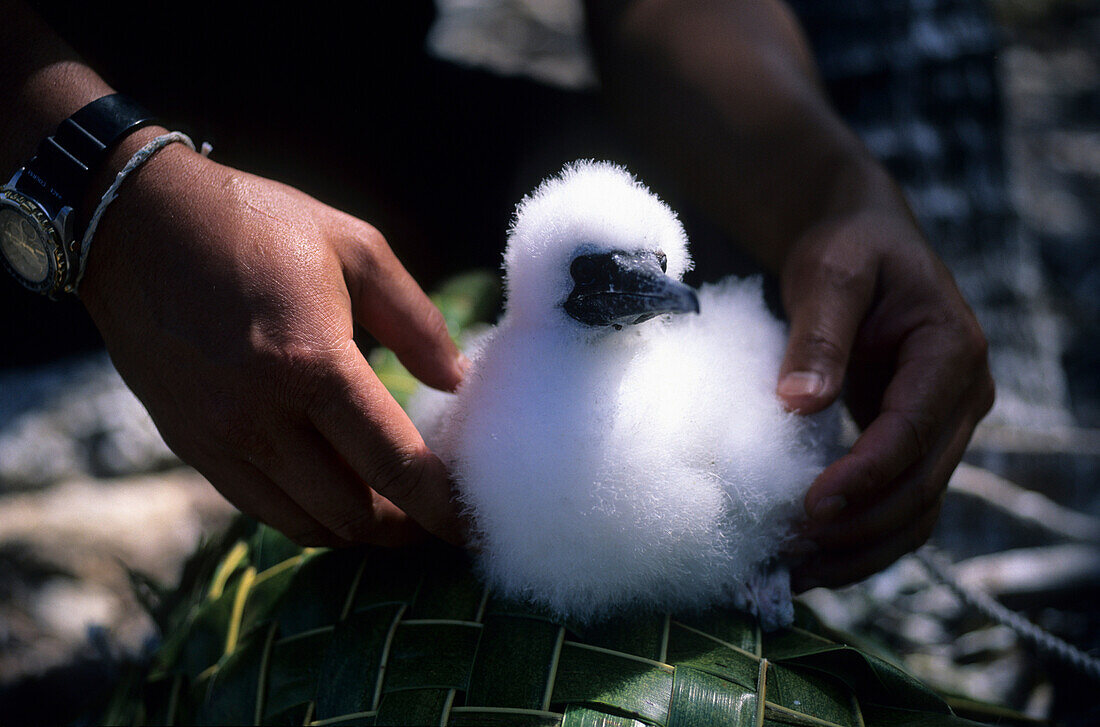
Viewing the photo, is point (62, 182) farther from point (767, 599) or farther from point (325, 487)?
point (767, 599)

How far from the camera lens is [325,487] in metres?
1.02

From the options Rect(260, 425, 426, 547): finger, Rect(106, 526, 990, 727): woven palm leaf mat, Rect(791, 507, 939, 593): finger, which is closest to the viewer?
Rect(106, 526, 990, 727): woven palm leaf mat

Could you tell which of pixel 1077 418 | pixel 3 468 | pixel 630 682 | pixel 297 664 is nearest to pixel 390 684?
pixel 297 664

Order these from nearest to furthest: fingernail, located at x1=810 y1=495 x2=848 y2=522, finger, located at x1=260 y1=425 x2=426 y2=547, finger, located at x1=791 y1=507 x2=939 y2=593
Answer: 1. finger, located at x1=260 y1=425 x2=426 y2=547
2. fingernail, located at x1=810 y1=495 x2=848 y2=522
3. finger, located at x1=791 y1=507 x2=939 y2=593

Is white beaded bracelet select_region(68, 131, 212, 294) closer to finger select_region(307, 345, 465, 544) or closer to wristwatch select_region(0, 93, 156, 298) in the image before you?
wristwatch select_region(0, 93, 156, 298)

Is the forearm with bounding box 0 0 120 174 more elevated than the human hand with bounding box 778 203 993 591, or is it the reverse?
the forearm with bounding box 0 0 120 174

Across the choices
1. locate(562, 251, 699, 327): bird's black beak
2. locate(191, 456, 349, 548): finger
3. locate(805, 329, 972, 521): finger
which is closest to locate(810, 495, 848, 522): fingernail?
locate(805, 329, 972, 521): finger

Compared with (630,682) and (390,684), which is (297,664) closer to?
(390,684)

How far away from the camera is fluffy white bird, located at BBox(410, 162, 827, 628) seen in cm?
97

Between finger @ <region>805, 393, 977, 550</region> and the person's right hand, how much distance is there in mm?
636

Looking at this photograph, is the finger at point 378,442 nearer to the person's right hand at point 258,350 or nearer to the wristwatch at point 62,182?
the person's right hand at point 258,350

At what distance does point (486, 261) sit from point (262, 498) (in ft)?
4.29

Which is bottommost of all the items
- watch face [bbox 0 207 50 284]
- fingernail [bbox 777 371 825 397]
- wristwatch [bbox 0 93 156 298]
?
fingernail [bbox 777 371 825 397]

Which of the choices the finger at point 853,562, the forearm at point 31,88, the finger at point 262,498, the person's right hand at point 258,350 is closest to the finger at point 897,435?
the finger at point 853,562
